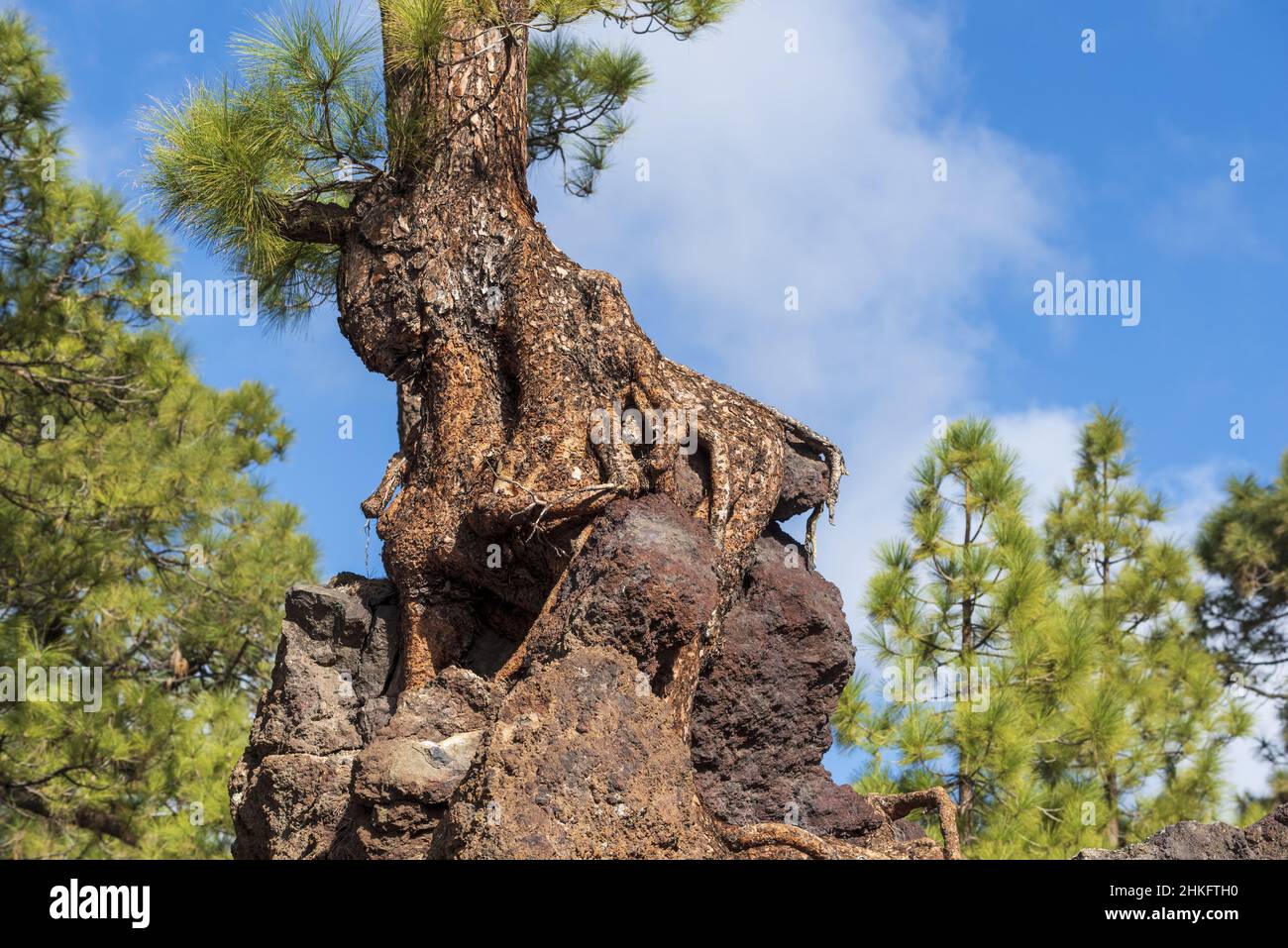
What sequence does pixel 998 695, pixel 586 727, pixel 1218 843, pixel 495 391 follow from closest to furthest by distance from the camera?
1. pixel 586 727
2. pixel 1218 843
3. pixel 495 391
4. pixel 998 695

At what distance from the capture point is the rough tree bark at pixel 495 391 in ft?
14.0

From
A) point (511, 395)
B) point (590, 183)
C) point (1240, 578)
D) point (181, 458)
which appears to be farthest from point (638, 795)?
point (1240, 578)

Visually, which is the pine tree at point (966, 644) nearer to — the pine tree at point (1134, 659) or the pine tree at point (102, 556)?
the pine tree at point (1134, 659)

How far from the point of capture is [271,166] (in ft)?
15.7

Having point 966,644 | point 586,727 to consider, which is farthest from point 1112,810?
point 586,727

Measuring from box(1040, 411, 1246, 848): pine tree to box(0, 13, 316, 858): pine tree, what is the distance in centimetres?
627

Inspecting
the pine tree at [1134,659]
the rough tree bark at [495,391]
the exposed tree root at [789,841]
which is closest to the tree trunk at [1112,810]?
the pine tree at [1134,659]

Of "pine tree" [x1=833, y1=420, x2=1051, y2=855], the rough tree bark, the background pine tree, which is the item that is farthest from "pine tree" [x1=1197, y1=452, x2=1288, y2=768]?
the rough tree bark

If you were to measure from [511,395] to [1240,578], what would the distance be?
1203 cm

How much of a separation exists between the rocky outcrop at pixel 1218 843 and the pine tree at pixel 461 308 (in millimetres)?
1461

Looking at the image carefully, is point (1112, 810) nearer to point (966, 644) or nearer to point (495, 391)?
point (966, 644)

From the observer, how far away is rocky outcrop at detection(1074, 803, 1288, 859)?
4.04 m

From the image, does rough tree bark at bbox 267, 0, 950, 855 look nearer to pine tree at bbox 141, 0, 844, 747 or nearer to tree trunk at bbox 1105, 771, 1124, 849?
pine tree at bbox 141, 0, 844, 747

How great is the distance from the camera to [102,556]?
945cm
